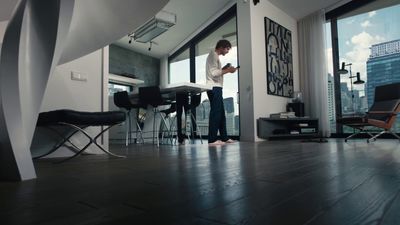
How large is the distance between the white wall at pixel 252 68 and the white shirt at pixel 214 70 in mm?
1602

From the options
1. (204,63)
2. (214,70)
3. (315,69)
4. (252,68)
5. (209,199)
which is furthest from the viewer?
(204,63)

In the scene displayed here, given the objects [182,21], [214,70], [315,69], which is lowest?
[214,70]

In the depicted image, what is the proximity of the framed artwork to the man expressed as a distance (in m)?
2.16

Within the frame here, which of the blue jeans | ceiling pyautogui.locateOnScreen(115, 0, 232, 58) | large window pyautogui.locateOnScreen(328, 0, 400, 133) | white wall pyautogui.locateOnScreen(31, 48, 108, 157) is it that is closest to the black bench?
white wall pyautogui.locateOnScreen(31, 48, 108, 157)

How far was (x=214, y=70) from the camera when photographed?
398 centimetres

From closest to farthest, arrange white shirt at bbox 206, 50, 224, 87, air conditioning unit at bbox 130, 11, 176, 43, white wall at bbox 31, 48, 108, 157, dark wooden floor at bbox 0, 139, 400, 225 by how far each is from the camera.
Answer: dark wooden floor at bbox 0, 139, 400, 225, white wall at bbox 31, 48, 108, 157, white shirt at bbox 206, 50, 224, 87, air conditioning unit at bbox 130, 11, 176, 43

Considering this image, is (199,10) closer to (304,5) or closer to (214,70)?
(304,5)

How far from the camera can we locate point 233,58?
21.3 ft

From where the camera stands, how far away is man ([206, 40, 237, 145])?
3.87 m

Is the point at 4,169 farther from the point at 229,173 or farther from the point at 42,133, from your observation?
the point at 42,133

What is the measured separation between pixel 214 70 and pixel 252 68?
67.7 inches

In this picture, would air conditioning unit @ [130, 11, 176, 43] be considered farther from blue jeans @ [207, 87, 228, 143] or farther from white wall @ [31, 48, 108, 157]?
white wall @ [31, 48, 108, 157]

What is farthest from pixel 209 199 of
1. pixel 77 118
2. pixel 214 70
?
pixel 214 70

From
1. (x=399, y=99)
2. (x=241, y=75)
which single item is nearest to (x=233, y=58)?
(x=241, y=75)
